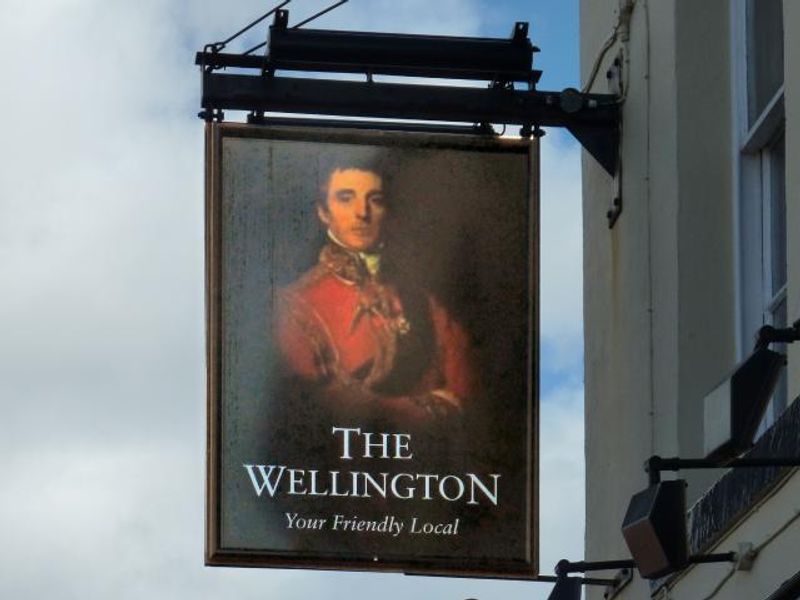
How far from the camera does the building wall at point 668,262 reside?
25.0 ft

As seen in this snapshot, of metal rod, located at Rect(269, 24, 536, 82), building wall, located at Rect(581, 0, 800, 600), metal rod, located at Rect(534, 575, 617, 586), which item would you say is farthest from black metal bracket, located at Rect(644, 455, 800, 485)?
metal rod, located at Rect(269, 24, 536, 82)

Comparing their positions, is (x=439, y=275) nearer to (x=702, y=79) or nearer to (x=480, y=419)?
(x=480, y=419)

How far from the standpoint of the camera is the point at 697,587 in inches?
279

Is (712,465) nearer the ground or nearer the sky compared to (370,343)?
nearer the ground

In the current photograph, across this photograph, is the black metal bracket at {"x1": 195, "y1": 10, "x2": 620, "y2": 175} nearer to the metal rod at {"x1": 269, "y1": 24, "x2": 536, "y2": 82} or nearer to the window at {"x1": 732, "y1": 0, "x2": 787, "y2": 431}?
the metal rod at {"x1": 269, "y1": 24, "x2": 536, "y2": 82}

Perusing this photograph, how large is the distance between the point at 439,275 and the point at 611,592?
1.39 m

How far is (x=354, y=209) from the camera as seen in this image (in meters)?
8.77

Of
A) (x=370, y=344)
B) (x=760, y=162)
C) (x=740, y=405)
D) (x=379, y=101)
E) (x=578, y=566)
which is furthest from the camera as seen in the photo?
(x=379, y=101)

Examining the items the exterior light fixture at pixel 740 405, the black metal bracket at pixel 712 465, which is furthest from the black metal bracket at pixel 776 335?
the black metal bracket at pixel 712 465

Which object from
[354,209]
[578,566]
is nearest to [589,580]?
[578,566]

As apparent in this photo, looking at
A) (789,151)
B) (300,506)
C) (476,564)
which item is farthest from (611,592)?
(789,151)

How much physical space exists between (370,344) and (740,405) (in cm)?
316

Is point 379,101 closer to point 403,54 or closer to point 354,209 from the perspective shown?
point 403,54

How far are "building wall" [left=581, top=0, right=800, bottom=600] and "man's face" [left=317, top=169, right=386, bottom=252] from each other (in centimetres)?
95
